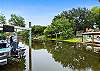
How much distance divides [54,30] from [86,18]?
923 inches

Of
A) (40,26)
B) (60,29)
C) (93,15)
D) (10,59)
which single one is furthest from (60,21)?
(10,59)

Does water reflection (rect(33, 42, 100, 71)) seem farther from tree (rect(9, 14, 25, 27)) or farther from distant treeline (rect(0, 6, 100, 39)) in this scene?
tree (rect(9, 14, 25, 27))

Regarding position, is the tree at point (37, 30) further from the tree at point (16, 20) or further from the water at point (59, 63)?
the water at point (59, 63)

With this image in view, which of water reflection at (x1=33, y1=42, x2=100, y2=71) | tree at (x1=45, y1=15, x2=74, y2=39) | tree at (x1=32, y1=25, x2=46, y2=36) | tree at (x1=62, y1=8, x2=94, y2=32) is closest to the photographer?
water reflection at (x1=33, y1=42, x2=100, y2=71)

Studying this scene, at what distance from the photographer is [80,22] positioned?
3199 inches

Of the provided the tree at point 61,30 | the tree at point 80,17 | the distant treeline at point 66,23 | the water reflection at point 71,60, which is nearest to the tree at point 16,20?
the distant treeline at point 66,23

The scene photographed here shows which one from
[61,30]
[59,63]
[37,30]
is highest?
[37,30]

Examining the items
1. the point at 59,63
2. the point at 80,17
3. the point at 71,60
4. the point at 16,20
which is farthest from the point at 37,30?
the point at 59,63

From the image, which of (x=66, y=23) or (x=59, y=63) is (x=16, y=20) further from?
(x=59, y=63)

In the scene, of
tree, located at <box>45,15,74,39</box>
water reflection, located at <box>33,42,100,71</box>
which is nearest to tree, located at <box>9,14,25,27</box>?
tree, located at <box>45,15,74,39</box>

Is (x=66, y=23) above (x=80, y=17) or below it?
below

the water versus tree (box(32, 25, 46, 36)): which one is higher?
tree (box(32, 25, 46, 36))

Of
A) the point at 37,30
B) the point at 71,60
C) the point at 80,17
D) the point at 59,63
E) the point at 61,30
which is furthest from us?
the point at 80,17

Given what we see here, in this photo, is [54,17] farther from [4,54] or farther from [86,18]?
[4,54]
